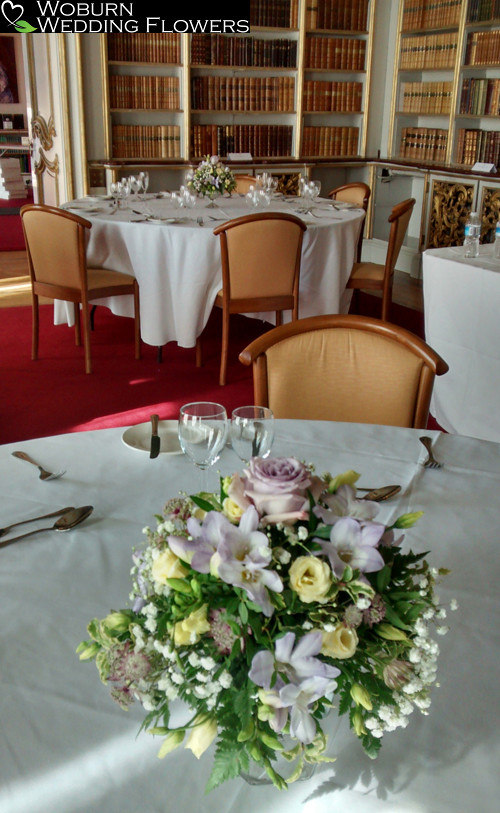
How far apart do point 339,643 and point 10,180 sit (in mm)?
11227

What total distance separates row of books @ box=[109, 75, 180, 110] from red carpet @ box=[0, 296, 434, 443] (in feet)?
7.32

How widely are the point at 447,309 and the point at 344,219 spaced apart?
153 centimetres

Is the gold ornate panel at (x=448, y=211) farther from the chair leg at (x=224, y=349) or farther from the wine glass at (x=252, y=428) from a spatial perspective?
the wine glass at (x=252, y=428)

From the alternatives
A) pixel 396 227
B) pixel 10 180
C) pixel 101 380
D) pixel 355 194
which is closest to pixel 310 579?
pixel 101 380

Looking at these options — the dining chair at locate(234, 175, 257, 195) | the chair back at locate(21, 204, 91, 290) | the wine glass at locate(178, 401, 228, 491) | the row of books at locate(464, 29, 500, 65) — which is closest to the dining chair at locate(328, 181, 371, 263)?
the dining chair at locate(234, 175, 257, 195)

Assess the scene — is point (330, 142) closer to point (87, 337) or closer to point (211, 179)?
Result: point (211, 179)

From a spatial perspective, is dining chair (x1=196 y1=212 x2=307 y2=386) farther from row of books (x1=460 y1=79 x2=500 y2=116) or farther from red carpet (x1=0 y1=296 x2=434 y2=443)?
row of books (x1=460 y1=79 x2=500 y2=116)

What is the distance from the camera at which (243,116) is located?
283 inches

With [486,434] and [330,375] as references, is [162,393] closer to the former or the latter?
[486,434]

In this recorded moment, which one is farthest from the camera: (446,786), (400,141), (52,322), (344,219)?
(400,141)

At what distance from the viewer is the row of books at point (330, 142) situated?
7.35 meters

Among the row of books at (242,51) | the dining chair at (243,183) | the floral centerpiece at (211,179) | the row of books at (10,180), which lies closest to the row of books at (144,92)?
the row of books at (242,51)

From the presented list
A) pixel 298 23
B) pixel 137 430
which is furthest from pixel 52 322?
pixel 137 430

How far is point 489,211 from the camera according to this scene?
19.9 ft
